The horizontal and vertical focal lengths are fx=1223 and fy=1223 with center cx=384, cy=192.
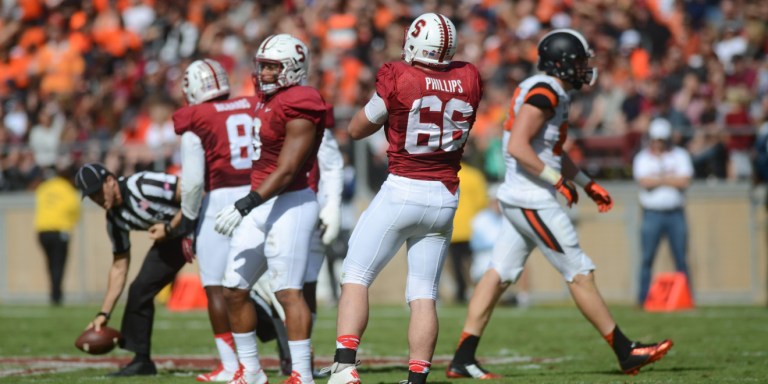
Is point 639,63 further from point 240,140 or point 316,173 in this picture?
point 240,140

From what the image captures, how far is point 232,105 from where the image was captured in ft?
25.0

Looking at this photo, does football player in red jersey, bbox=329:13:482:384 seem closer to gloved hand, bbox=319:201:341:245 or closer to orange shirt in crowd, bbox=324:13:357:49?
gloved hand, bbox=319:201:341:245

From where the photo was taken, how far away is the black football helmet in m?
7.71

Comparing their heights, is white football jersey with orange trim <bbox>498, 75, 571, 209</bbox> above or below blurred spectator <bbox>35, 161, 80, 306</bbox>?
above

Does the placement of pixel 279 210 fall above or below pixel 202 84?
below

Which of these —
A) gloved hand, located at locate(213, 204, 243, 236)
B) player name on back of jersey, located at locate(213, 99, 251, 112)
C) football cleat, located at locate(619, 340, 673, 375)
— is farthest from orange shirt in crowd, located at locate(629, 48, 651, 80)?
gloved hand, located at locate(213, 204, 243, 236)

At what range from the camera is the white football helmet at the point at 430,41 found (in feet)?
20.7

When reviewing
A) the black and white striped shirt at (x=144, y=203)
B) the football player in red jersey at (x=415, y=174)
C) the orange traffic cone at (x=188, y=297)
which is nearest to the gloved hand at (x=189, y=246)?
the black and white striped shirt at (x=144, y=203)

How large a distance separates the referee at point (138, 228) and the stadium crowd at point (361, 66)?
7633 millimetres

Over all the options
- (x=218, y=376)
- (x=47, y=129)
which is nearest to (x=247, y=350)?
(x=218, y=376)

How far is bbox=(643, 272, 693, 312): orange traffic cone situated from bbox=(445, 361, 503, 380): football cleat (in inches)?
253

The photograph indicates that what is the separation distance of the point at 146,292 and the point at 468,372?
224 cm

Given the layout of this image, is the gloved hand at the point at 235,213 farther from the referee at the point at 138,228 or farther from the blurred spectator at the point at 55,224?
the blurred spectator at the point at 55,224

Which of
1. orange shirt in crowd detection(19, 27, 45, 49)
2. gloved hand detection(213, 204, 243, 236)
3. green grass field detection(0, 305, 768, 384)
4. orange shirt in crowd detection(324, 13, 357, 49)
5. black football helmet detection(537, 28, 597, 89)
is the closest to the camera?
gloved hand detection(213, 204, 243, 236)
